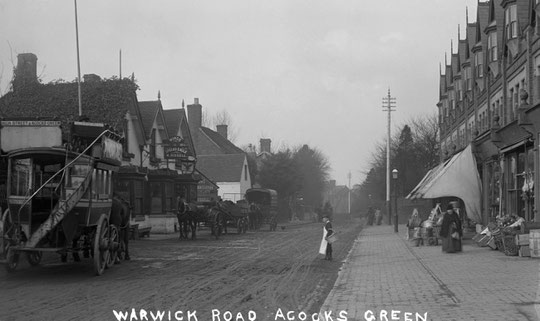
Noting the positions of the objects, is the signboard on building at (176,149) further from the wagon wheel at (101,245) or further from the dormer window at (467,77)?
the wagon wheel at (101,245)

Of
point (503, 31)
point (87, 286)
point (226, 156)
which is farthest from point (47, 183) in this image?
point (226, 156)

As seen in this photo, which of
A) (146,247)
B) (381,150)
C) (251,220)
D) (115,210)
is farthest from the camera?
(381,150)

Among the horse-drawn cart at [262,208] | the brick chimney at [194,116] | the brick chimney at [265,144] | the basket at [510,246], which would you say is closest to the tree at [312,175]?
the brick chimney at [265,144]

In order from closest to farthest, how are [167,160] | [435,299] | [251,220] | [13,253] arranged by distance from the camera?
[435,299] < [13,253] < [167,160] < [251,220]

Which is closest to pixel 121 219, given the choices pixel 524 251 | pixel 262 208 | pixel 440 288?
pixel 440 288

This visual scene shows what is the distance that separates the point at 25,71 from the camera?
3541 centimetres

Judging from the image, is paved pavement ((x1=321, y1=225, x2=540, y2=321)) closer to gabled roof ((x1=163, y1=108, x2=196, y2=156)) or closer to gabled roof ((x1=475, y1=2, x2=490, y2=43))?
gabled roof ((x1=475, y1=2, x2=490, y2=43))

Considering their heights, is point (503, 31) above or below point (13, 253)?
above

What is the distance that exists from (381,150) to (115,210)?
6228 cm

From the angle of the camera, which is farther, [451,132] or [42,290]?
[451,132]

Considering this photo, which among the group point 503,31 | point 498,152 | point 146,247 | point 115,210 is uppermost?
point 503,31

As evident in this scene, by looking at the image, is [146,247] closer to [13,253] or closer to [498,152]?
[13,253]

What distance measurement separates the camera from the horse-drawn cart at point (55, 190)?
42.3 ft

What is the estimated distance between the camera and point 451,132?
4809 centimetres
